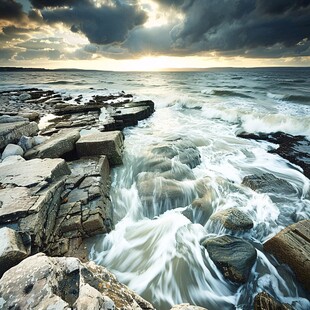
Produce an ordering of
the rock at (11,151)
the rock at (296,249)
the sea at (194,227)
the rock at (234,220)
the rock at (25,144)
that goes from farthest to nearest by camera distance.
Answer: the rock at (25,144)
the rock at (11,151)
the rock at (234,220)
the sea at (194,227)
the rock at (296,249)

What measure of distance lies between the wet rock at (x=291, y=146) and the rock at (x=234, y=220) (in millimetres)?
3654

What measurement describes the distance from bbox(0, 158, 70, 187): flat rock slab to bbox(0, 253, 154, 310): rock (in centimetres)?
209

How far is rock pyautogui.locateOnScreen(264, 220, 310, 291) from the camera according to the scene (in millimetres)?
3105

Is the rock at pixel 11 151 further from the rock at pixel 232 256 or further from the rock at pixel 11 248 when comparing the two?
the rock at pixel 232 256

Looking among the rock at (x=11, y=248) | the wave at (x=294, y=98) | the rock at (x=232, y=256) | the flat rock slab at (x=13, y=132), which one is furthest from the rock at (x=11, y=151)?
the wave at (x=294, y=98)

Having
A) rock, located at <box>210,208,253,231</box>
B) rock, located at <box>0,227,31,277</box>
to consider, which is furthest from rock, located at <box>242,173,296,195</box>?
rock, located at <box>0,227,31,277</box>

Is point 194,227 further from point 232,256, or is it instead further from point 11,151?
point 11,151

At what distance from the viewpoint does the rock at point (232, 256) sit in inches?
127

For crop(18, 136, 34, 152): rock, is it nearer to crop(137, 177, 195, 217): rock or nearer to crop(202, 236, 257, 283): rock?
crop(137, 177, 195, 217): rock

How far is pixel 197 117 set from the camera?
14.5m

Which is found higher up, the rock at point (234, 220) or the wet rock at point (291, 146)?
the rock at point (234, 220)

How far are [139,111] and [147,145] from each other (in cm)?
466

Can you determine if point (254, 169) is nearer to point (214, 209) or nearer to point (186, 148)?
point (186, 148)

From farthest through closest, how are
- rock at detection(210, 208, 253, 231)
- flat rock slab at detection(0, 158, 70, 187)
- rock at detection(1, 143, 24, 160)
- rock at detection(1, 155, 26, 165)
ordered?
rock at detection(1, 143, 24, 160) < rock at detection(1, 155, 26, 165) < rock at detection(210, 208, 253, 231) < flat rock slab at detection(0, 158, 70, 187)
